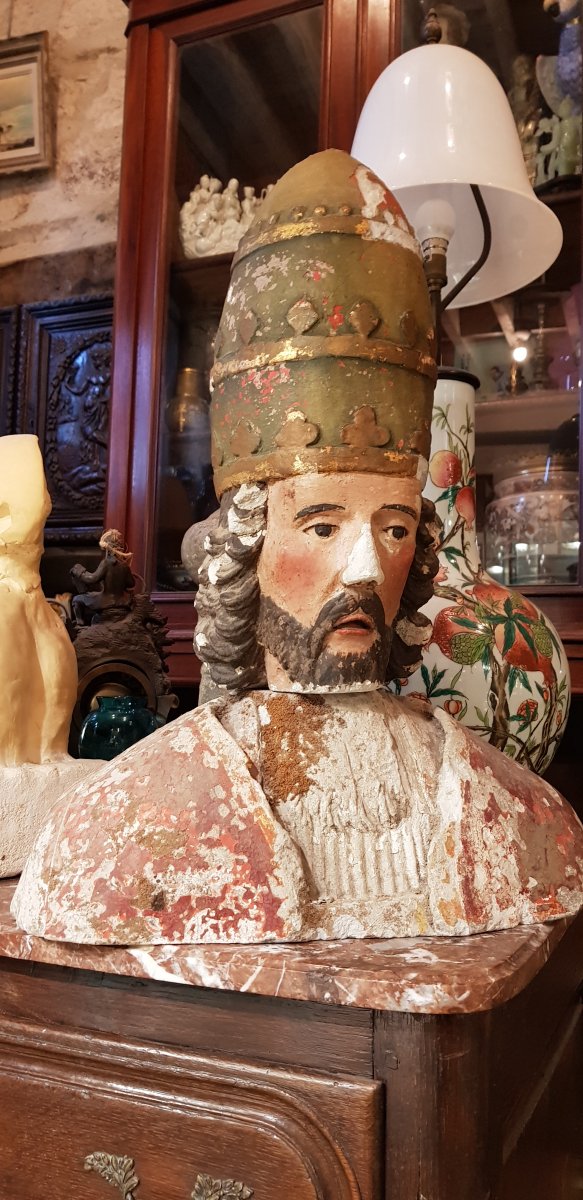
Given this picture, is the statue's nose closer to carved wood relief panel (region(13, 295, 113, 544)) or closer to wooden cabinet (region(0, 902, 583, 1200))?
wooden cabinet (region(0, 902, 583, 1200))

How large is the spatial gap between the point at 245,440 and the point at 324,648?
18 centimetres

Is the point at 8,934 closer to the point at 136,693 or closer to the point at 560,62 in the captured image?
the point at 136,693

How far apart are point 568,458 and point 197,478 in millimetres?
614

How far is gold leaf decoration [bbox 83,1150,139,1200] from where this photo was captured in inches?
25.8

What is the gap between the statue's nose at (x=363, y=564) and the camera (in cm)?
76

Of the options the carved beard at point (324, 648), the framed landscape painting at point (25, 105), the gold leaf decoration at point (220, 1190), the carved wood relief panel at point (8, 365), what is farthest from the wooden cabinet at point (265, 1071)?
the framed landscape painting at point (25, 105)

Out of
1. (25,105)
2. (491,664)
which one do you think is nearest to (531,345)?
(491,664)

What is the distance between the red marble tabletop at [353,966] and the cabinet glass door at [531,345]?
0.84 meters

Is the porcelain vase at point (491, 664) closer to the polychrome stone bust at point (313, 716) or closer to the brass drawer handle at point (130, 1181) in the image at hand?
the polychrome stone bust at point (313, 716)

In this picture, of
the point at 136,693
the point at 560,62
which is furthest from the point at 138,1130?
the point at 560,62

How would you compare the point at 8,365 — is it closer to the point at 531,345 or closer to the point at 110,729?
the point at 531,345

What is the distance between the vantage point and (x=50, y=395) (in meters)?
2.36

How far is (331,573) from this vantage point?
0.77 m

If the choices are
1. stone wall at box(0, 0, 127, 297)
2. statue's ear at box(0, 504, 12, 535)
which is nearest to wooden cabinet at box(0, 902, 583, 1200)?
statue's ear at box(0, 504, 12, 535)
